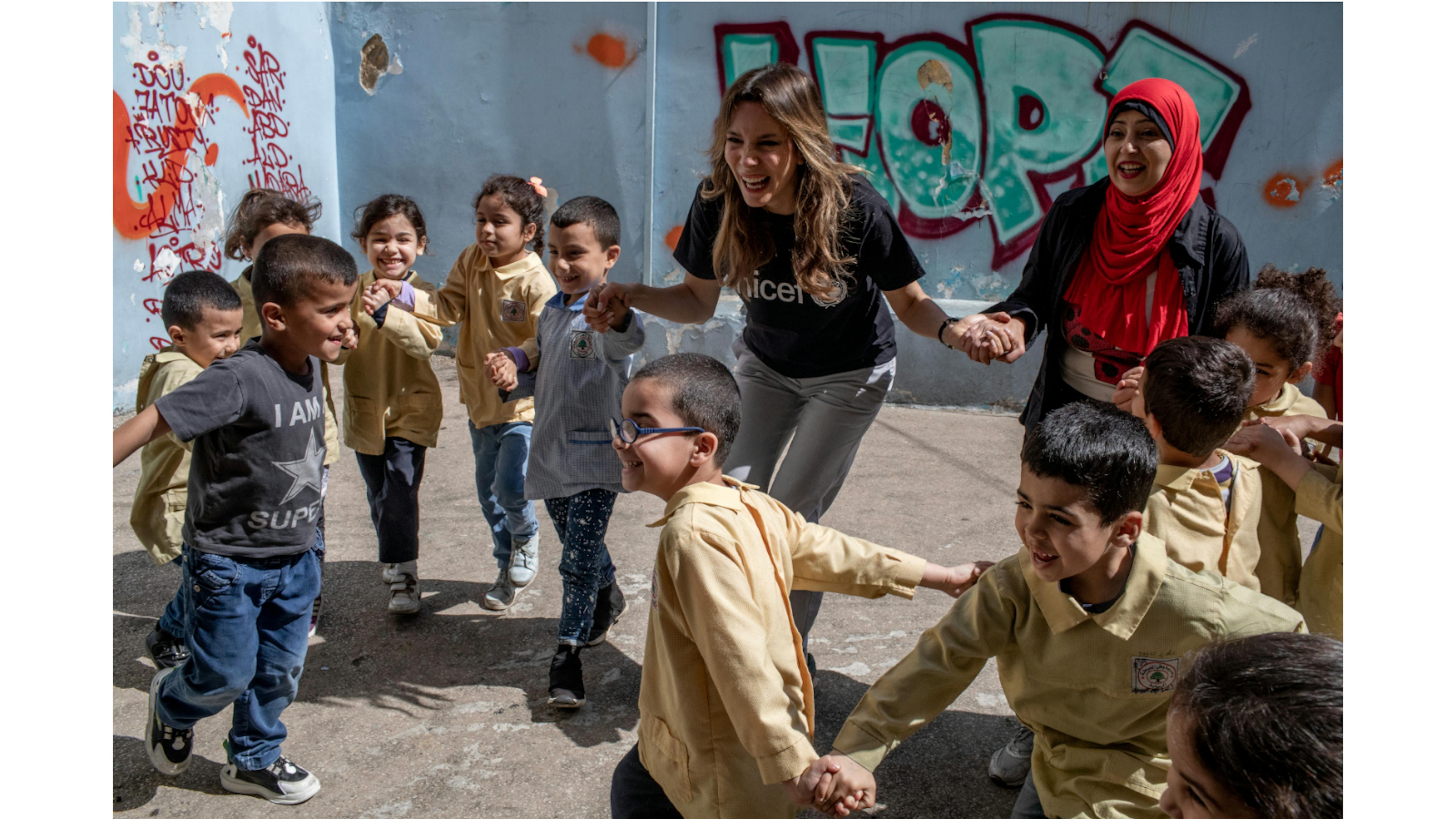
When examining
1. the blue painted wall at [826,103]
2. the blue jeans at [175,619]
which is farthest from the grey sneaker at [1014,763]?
the blue painted wall at [826,103]

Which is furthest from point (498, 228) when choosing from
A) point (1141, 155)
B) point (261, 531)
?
point (1141, 155)

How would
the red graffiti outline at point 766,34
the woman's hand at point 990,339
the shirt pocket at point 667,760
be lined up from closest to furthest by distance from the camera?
1. the shirt pocket at point 667,760
2. the woman's hand at point 990,339
3. the red graffiti outline at point 766,34

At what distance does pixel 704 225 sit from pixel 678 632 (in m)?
1.50

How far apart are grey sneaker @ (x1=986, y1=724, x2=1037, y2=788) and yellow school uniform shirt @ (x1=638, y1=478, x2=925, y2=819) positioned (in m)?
0.88

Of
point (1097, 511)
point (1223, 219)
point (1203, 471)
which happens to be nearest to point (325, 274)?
point (1097, 511)

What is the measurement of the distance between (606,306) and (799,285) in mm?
564

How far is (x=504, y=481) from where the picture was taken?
3.79m

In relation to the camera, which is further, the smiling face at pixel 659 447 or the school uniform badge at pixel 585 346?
the school uniform badge at pixel 585 346

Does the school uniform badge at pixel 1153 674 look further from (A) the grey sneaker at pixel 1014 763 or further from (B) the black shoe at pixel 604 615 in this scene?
(B) the black shoe at pixel 604 615

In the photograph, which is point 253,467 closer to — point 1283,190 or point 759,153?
point 759,153

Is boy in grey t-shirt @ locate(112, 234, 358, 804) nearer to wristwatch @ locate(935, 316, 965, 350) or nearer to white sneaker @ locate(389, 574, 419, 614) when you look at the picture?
white sneaker @ locate(389, 574, 419, 614)

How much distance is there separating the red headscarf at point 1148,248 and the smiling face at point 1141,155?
21mm

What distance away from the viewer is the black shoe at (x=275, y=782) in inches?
105

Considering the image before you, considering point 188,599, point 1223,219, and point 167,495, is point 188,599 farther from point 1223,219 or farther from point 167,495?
point 1223,219
